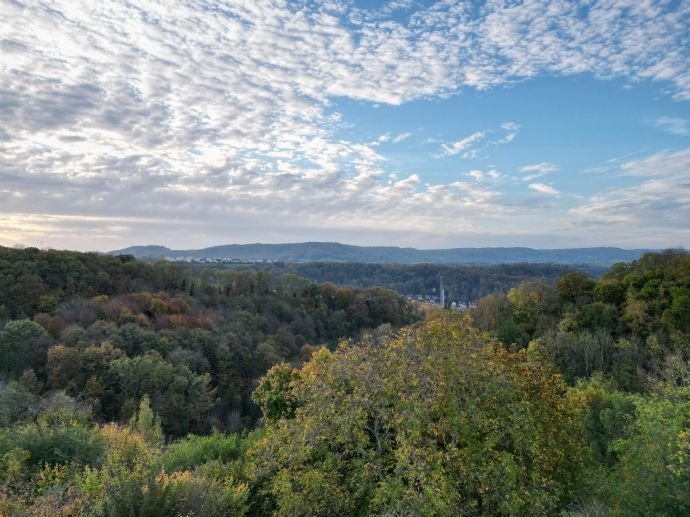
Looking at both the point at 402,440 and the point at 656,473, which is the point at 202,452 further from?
the point at 656,473

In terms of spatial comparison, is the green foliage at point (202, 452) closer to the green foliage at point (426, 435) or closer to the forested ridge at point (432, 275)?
the green foliage at point (426, 435)

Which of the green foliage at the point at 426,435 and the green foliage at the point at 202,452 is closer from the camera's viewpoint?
the green foliage at the point at 426,435

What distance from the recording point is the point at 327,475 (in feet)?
35.3

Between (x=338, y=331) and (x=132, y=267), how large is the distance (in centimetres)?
3262

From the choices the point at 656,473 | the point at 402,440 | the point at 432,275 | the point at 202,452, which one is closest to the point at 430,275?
the point at 432,275

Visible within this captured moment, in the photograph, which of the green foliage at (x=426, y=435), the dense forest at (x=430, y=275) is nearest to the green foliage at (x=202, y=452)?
the green foliage at (x=426, y=435)

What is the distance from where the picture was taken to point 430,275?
11519 centimetres

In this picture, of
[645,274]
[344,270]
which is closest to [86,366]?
[645,274]

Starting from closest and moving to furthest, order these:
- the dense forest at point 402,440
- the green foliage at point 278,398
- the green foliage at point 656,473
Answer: the dense forest at point 402,440, the green foliage at point 656,473, the green foliage at point 278,398

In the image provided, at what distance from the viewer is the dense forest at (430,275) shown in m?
93.7

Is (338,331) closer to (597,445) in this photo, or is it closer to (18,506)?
(597,445)

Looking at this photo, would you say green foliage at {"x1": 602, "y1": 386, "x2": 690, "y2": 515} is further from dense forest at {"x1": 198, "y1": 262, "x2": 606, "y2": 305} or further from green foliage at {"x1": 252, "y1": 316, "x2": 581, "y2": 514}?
dense forest at {"x1": 198, "y1": 262, "x2": 606, "y2": 305}

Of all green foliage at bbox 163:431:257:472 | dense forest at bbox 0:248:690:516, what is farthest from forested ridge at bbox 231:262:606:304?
green foliage at bbox 163:431:257:472

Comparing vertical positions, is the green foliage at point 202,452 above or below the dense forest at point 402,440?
below
